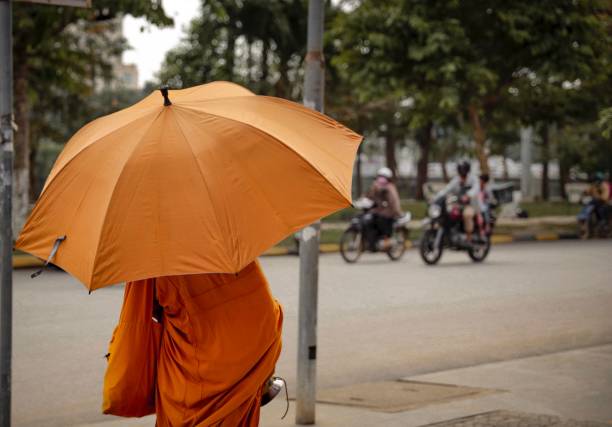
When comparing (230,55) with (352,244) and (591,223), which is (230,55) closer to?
(591,223)

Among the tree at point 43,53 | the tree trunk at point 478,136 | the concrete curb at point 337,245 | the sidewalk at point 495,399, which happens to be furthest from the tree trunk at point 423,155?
the sidewalk at point 495,399

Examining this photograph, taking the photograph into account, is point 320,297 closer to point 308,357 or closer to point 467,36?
point 308,357

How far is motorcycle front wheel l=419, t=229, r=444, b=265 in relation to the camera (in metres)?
16.2

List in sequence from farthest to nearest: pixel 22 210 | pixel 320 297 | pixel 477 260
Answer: pixel 22 210
pixel 477 260
pixel 320 297

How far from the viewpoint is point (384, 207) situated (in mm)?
17391

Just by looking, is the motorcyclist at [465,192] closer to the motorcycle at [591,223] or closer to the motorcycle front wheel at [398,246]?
the motorcycle front wheel at [398,246]

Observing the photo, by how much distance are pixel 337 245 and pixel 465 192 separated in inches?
151

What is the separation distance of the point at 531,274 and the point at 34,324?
7.85m

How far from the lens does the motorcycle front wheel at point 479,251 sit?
16.8m

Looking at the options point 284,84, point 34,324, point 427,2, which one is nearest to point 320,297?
point 34,324

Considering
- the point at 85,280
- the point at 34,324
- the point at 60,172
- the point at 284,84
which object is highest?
the point at 284,84

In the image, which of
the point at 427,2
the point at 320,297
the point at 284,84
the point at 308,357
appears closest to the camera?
the point at 308,357

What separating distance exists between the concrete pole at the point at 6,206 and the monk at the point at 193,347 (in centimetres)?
136

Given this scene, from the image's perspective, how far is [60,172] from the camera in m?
3.62
